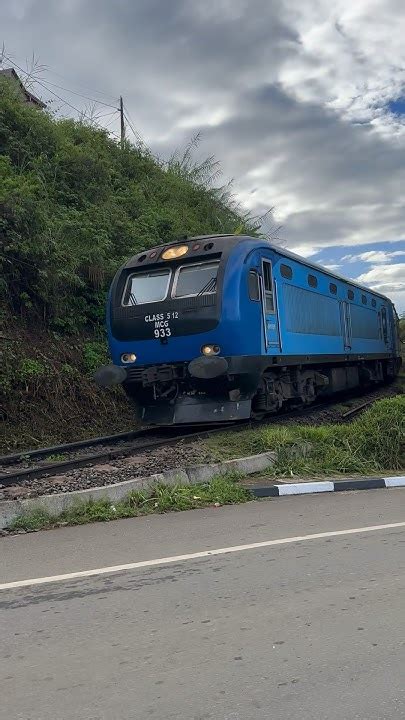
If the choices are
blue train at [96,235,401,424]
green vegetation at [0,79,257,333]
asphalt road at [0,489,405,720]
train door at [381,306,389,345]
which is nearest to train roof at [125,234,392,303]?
blue train at [96,235,401,424]

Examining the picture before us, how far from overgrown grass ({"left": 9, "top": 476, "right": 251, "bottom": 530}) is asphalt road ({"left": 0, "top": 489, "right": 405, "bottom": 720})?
0.29m

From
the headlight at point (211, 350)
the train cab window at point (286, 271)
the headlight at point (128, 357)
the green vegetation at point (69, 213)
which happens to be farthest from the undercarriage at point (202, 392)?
the green vegetation at point (69, 213)

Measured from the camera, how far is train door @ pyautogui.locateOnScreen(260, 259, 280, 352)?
10539 mm

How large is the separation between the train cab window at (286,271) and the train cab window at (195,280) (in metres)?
1.73

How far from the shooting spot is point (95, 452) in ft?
30.6

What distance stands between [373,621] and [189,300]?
691 cm

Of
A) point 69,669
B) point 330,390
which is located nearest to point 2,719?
point 69,669

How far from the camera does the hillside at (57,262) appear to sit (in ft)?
39.3

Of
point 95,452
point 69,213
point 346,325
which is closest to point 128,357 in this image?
point 95,452

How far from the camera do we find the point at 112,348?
36.2ft

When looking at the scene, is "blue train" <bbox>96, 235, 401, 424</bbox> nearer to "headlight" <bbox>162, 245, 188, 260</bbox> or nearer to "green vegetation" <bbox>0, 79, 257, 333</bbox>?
"headlight" <bbox>162, 245, 188, 260</bbox>

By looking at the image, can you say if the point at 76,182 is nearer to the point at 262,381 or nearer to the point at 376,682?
the point at 262,381

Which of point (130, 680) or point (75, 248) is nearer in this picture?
point (130, 680)

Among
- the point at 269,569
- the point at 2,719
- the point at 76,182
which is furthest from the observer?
the point at 76,182
